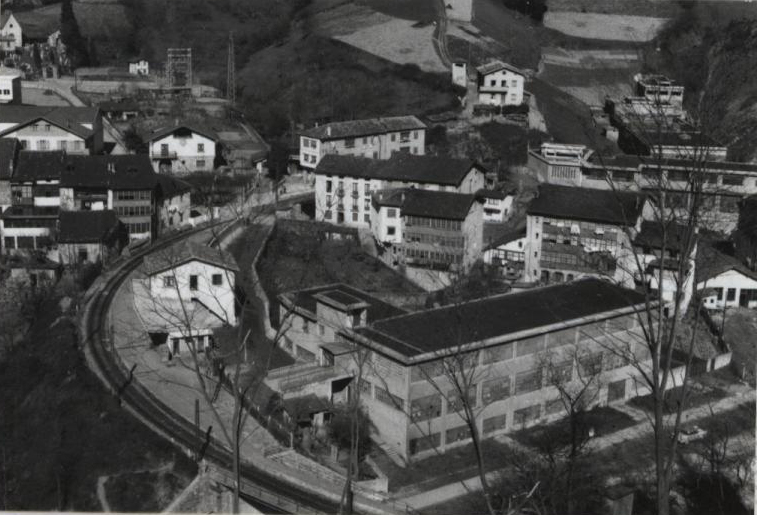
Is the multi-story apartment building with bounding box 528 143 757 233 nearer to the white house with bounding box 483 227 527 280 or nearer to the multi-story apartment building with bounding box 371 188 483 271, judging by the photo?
the white house with bounding box 483 227 527 280

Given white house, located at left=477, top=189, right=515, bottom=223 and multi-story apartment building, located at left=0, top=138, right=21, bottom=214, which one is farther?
white house, located at left=477, top=189, right=515, bottom=223

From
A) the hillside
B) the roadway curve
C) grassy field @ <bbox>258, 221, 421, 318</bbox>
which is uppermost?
the hillside

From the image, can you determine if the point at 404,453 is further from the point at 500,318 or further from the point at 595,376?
the point at 595,376

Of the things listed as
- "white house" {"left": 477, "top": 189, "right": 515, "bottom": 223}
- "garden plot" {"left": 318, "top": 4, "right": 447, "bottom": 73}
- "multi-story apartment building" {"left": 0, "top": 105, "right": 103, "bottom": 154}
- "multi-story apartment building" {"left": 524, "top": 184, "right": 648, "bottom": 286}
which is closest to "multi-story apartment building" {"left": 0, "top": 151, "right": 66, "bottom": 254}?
"multi-story apartment building" {"left": 0, "top": 105, "right": 103, "bottom": 154}

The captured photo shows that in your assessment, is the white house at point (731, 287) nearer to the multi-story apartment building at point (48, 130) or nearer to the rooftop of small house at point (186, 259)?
the rooftop of small house at point (186, 259)

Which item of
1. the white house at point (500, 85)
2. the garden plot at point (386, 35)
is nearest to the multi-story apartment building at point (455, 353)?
the white house at point (500, 85)

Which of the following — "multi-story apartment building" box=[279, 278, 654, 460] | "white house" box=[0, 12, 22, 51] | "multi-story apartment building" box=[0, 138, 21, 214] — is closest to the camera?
"multi-story apartment building" box=[279, 278, 654, 460]
